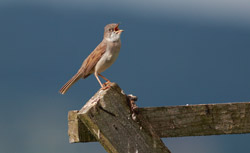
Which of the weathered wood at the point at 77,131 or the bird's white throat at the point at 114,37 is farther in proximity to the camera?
the bird's white throat at the point at 114,37

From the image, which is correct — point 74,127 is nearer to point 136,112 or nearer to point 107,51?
point 136,112

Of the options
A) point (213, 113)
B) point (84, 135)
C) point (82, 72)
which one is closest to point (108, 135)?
point (84, 135)

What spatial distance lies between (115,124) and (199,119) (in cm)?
74

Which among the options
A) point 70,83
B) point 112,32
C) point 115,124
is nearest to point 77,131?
point 115,124

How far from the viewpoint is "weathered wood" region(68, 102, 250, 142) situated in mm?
3801

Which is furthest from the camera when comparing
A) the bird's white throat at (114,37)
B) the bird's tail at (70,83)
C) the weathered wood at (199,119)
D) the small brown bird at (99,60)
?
the bird's white throat at (114,37)

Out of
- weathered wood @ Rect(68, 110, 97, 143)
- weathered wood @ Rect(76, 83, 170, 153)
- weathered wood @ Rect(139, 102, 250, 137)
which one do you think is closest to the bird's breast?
weathered wood @ Rect(68, 110, 97, 143)

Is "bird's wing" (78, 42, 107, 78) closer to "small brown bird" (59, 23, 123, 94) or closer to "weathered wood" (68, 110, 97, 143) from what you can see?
"small brown bird" (59, 23, 123, 94)

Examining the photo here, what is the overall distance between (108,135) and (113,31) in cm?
442

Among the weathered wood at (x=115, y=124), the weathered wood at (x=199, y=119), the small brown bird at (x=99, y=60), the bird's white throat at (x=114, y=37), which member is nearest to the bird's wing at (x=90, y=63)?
the small brown bird at (x=99, y=60)

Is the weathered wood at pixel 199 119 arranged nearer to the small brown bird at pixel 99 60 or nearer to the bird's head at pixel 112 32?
the small brown bird at pixel 99 60

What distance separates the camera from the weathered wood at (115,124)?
346cm

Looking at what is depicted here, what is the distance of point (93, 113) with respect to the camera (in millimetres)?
3449

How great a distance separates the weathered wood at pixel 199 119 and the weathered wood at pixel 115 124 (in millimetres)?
175
